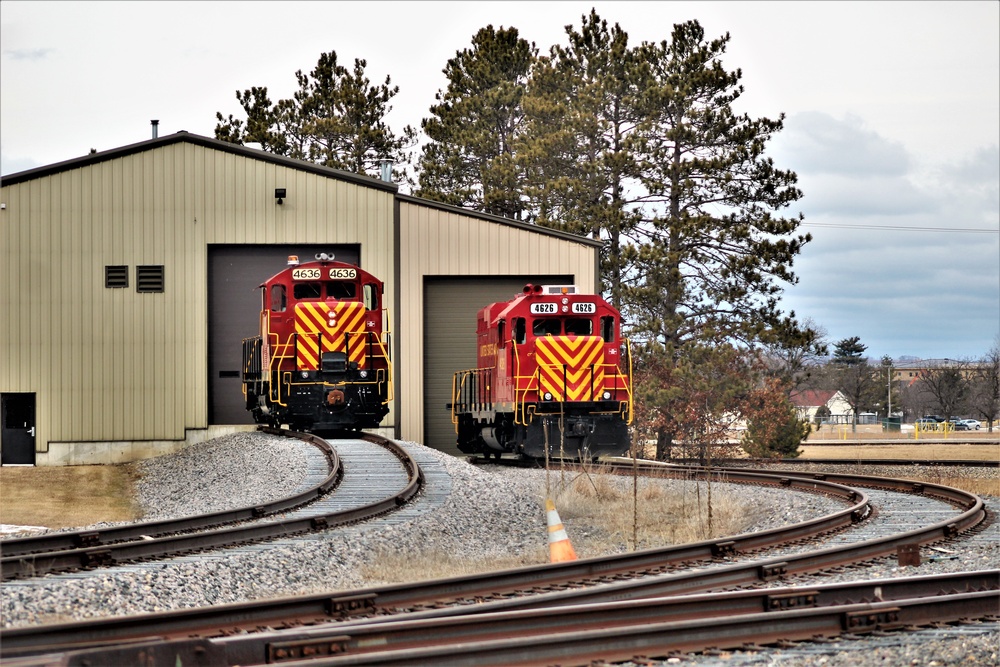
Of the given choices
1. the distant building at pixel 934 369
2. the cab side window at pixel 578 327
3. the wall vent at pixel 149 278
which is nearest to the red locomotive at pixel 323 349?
the cab side window at pixel 578 327

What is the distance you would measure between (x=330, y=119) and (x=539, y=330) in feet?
112

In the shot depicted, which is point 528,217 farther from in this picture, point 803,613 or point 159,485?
point 803,613

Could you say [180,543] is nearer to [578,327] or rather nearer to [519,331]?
[519,331]

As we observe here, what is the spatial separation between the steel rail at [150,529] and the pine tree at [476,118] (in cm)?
3299

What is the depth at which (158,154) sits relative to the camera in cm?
2698

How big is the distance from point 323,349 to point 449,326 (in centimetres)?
560

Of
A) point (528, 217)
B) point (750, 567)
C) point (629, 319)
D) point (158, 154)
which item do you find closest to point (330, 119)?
point (528, 217)

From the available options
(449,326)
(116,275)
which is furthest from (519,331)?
(116,275)

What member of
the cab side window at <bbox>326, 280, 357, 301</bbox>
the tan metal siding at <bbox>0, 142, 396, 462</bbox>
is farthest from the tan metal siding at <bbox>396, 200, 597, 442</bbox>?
the cab side window at <bbox>326, 280, 357, 301</bbox>

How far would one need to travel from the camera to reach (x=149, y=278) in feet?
88.2

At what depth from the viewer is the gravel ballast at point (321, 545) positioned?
8.43 m

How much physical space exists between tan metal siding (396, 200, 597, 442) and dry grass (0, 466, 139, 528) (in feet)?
21.4

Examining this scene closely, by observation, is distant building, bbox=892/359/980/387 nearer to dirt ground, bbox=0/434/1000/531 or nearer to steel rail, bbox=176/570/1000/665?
dirt ground, bbox=0/434/1000/531

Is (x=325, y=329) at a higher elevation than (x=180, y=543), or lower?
higher
